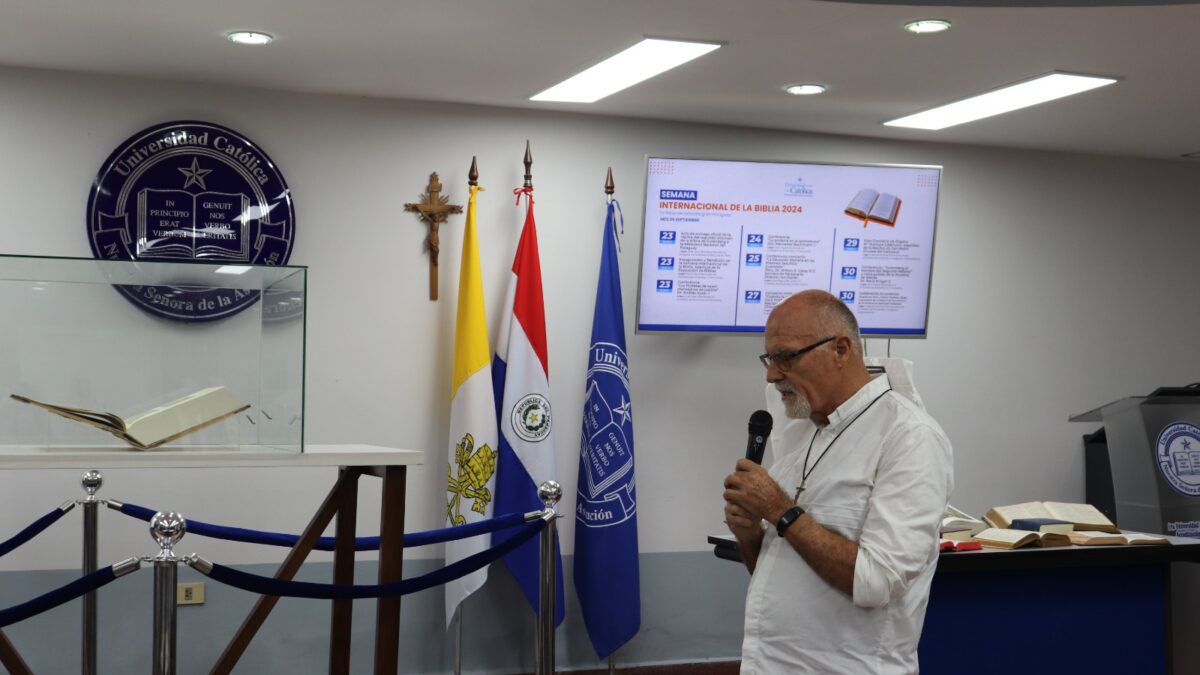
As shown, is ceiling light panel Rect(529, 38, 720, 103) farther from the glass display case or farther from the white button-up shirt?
the white button-up shirt

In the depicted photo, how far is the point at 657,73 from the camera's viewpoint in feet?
15.5

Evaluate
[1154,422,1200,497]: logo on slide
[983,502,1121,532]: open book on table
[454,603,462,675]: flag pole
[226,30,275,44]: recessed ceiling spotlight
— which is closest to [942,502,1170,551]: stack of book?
[983,502,1121,532]: open book on table

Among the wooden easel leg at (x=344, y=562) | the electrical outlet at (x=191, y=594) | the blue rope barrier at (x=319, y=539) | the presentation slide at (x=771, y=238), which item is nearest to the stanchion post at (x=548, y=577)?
the blue rope barrier at (x=319, y=539)

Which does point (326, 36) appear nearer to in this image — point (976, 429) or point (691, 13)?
point (691, 13)

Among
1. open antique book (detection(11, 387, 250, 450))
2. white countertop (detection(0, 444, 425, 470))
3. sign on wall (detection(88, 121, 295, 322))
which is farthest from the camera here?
sign on wall (detection(88, 121, 295, 322))

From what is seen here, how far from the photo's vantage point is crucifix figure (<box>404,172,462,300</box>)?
5.35 m

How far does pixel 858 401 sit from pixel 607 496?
2989 millimetres

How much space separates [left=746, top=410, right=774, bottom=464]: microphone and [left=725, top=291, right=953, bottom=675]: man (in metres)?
0.11

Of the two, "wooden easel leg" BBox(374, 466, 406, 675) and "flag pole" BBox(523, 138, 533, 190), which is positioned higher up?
"flag pole" BBox(523, 138, 533, 190)

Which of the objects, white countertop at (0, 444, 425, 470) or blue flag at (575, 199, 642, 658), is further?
blue flag at (575, 199, 642, 658)

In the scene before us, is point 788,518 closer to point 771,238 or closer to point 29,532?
point 29,532

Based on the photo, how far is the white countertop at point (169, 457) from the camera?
2598 mm

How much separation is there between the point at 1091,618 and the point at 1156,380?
9.44 feet

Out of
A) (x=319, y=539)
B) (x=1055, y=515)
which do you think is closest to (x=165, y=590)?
(x=319, y=539)
